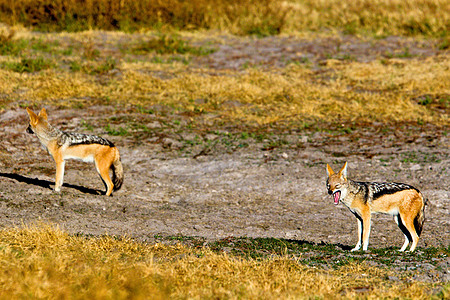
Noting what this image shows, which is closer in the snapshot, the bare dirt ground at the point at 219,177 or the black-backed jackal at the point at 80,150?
the bare dirt ground at the point at 219,177

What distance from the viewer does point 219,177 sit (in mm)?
11820

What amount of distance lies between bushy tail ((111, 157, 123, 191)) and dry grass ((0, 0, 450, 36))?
49.0 ft

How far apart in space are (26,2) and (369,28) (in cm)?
1421

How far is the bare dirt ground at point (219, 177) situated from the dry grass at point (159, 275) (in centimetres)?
170

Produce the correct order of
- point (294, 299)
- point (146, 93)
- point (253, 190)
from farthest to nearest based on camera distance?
point (146, 93) < point (253, 190) < point (294, 299)

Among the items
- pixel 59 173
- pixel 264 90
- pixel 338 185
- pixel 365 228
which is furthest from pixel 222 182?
pixel 264 90

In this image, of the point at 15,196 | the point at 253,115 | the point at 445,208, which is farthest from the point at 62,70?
the point at 445,208

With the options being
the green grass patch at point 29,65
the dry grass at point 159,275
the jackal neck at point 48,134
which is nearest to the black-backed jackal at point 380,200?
the dry grass at point 159,275

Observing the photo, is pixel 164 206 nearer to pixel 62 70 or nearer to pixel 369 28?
pixel 62 70

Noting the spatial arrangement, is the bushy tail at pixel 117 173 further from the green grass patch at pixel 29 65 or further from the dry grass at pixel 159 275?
the green grass patch at pixel 29 65

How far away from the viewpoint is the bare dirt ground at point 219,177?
9.24 meters

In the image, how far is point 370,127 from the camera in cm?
1467

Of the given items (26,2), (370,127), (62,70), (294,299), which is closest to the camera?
(294,299)

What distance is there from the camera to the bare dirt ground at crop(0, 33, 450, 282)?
9242 mm
